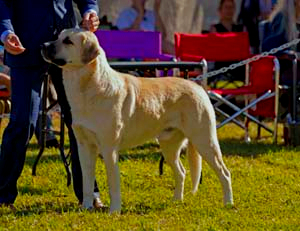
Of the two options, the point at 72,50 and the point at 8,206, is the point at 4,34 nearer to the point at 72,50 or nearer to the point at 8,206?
the point at 72,50

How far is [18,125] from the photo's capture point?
5.66 m

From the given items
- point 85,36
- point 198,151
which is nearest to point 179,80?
point 198,151

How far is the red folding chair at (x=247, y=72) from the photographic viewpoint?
30.3 feet

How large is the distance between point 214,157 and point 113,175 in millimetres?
763

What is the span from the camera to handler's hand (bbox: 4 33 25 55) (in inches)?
209

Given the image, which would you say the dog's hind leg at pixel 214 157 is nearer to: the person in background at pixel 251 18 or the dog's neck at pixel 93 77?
the dog's neck at pixel 93 77

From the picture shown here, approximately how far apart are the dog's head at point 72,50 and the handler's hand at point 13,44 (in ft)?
0.67

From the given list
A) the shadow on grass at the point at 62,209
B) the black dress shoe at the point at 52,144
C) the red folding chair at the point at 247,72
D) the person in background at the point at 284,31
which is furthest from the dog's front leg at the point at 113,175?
the person in background at the point at 284,31

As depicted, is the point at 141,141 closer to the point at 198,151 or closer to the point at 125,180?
the point at 198,151

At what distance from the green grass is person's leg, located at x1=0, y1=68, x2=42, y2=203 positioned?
21cm

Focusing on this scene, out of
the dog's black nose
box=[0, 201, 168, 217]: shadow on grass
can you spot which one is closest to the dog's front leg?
box=[0, 201, 168, 217]: shadow on grass

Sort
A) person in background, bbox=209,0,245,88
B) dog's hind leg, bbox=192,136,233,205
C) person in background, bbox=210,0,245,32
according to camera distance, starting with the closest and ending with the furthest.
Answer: dog's hind leg, bbox=192,136,233,205
person in background, bbox=209,0,245,88
person in background, bbox=210,0,245,32

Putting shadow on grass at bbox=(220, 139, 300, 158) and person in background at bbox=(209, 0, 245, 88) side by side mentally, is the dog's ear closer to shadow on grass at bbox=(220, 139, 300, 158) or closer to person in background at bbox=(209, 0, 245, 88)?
shadow on grass at bbox=(220, 139, 300, 158)

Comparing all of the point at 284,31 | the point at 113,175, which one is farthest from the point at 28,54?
the point at 284,31
